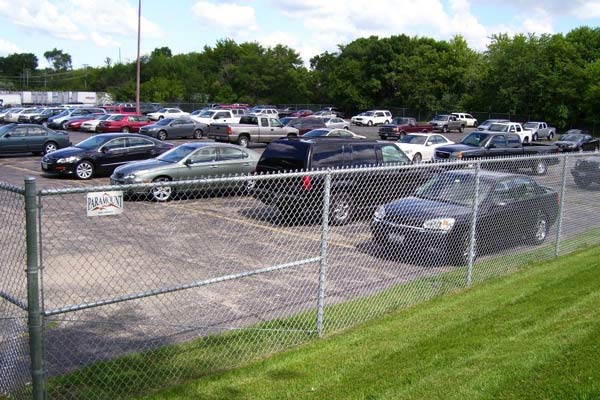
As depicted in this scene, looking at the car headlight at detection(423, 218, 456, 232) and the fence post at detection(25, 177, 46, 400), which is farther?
the car headlight at detection(423, 218, 456, 232)

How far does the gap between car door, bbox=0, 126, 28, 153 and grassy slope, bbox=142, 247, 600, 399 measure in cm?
2362

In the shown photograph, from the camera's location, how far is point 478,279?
28.5 feet

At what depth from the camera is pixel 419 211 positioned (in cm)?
851

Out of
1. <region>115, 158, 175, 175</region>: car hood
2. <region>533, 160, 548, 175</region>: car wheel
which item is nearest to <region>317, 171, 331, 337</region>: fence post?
<region>533, 160, 548, 175</region>: car wheel

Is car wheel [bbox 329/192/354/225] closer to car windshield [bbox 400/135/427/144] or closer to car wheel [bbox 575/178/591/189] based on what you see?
car wheel [bbox 575/178/591/189]

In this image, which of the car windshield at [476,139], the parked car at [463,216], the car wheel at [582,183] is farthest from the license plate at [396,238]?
the car windshield at [476,139]

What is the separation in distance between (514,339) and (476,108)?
74099 millimetres

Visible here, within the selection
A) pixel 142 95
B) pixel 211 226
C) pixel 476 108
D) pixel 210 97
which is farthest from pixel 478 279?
pixel 210 97

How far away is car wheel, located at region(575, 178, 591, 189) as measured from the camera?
12.8 metres

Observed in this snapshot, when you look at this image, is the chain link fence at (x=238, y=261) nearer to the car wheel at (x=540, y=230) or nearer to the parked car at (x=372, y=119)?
the car wheel at (x=540, y=230)

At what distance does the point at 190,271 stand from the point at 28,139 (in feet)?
71.5

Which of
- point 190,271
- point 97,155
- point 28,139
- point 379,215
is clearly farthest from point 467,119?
point 190,271

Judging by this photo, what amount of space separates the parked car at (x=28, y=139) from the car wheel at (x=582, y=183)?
21380mm

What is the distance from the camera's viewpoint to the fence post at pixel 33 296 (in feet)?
13.1
